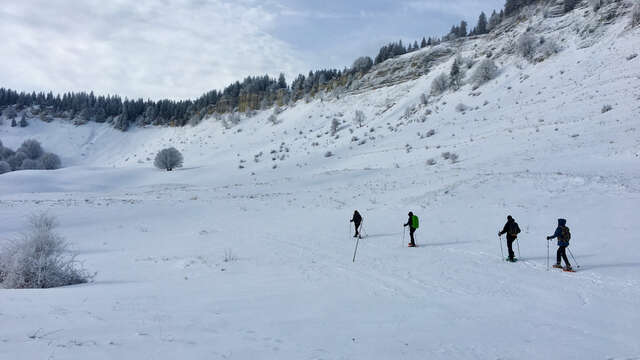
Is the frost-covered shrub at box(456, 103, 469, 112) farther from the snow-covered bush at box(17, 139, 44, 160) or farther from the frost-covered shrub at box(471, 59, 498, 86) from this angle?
the snow-covered bush at box(17, 139, 44, 160)

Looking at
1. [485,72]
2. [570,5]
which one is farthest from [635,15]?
[485,72]

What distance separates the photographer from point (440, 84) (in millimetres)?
55906

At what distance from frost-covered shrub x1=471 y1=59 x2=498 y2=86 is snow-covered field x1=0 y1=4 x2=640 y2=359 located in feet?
6.37

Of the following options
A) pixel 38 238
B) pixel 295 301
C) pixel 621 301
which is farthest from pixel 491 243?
pixel 38 238

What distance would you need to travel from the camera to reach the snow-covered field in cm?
599

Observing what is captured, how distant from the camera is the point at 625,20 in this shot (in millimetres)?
40750

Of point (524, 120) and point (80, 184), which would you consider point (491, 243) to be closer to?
point (524, 120)

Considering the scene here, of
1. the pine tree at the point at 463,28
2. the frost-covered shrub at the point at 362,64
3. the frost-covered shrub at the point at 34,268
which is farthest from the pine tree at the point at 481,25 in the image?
the frost-covered shrub at the point at 34,268

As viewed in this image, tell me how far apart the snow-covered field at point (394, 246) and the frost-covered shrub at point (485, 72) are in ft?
6.37

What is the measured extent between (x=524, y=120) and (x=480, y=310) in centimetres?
3346

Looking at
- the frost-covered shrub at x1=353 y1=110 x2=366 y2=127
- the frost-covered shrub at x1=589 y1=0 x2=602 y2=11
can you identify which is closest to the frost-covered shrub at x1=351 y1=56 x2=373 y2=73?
the frost-covered shrub at x1=353 y1=110 x2=366 y2=127

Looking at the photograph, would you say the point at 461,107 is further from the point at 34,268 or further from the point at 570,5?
the point at 34,268

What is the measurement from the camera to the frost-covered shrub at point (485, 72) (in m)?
49.8

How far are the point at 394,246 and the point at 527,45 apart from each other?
45825 mm
